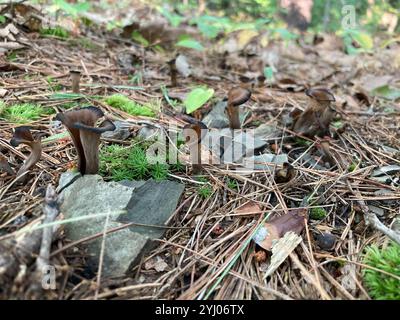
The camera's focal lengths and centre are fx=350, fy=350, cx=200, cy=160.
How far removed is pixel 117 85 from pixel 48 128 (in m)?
1.05

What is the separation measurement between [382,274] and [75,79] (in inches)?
103

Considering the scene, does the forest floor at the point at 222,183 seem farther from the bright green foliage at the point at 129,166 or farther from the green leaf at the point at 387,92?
the bright green foliage at the point at 129,166

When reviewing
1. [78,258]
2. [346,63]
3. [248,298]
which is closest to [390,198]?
[248,298]

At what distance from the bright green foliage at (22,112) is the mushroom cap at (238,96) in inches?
57.8

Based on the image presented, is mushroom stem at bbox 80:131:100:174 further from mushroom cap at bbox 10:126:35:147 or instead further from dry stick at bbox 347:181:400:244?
dry stick at bbox 347:181:400:244

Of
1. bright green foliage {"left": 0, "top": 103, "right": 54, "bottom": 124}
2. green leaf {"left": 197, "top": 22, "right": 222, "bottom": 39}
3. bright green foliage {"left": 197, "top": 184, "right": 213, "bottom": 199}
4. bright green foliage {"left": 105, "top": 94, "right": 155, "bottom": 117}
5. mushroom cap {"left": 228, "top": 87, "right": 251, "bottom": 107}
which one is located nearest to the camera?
bright green foliage {"left": 197, "top": 184, "right": 213, "bottom": 199}

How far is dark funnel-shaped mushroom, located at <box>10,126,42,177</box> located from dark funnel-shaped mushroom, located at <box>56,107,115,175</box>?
0.76ft

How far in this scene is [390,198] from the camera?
2.19 meters

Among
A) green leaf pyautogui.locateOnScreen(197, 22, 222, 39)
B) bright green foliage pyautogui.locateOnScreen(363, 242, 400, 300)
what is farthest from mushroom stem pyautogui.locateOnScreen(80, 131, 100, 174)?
green leaf pyautogui.locateOnScreen(197, 22, 222, 39)

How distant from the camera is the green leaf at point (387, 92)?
410 centimetres

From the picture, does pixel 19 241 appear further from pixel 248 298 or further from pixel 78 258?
pixel 248 298

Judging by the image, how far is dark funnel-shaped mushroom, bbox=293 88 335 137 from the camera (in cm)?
285

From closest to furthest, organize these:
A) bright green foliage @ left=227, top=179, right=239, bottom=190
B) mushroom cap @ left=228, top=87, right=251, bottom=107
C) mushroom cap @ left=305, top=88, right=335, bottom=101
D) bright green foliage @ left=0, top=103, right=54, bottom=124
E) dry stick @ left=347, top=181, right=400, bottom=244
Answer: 1. dry stick @ left=347, top=181, right=400, bottom=244
2. bright green foliage @ left=227, top=179, right=239, bottom=190
3. bright green foliage @ left=0, top=103, right=54, bottom=124
4. mushroom cap @ left=228, top=87, right=251, bottom=107
5. mushroom cap @ left=305, top=88, right=335, bottom=101

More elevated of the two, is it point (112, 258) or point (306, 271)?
point (112, 258)
